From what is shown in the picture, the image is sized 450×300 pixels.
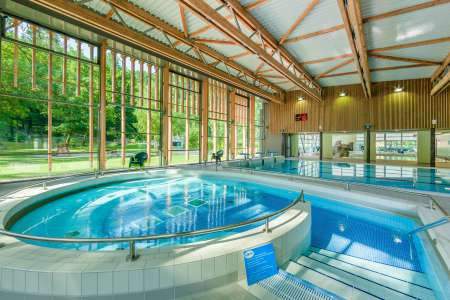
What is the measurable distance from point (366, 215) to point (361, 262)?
2.24 metres

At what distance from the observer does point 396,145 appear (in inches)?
530

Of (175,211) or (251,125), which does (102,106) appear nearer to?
(175,211)

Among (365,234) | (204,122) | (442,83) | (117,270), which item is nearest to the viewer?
(117,270)

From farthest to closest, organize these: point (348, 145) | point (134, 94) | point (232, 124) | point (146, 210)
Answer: point (348, 145) < point (232, 124) < point (134, 94) < point (146, 210)

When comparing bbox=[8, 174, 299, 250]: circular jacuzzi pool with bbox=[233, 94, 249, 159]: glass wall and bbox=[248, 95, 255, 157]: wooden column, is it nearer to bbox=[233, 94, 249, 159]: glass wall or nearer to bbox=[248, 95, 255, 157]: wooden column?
bbox=[233, 94, 249, 159]: glass wall

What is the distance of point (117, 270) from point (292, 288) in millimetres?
1567

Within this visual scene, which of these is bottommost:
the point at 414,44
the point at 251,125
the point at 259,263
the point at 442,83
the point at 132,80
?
the point at 259,263

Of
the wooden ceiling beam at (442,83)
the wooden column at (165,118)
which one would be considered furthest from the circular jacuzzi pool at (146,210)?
the wooden ceiling beam at (442,83)

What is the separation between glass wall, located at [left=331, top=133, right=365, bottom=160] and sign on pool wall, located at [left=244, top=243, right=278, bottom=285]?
49.2 ft

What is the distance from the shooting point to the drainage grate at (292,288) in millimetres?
1819

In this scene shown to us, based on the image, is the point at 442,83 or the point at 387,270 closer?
the point at 387,270

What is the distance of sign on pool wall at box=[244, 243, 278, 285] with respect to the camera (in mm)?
2021

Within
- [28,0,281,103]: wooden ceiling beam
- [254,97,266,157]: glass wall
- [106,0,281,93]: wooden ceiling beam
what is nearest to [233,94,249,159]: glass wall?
[254,97,266,157]: glass wall

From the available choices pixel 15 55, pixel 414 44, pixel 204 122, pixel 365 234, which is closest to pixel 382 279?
pixel 365 234
